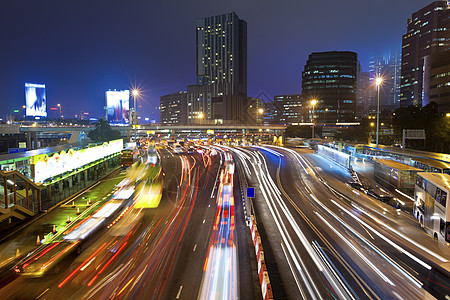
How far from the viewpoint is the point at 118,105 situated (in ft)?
369

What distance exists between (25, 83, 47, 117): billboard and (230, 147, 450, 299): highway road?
329 feet

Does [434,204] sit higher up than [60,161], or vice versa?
[60,161]

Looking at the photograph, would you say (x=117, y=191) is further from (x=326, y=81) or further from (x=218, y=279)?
(x=326, y=81)

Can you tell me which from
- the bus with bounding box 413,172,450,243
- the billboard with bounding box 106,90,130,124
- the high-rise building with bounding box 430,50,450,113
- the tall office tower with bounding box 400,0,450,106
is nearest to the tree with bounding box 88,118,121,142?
the billboard with bounding box 106,90,130,124

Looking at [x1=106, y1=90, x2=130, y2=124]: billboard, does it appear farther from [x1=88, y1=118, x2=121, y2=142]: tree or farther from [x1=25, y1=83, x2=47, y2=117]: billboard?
[x1=25, y1=83, x2=47, y2=117]: billboard

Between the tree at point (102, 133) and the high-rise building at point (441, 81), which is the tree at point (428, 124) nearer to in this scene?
the high-rise building at point (441, 81)

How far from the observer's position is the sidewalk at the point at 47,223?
17156 mm

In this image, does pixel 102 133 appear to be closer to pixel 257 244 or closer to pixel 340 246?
pixel 257 244

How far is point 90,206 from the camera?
88.2ft

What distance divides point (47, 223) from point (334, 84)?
584ft

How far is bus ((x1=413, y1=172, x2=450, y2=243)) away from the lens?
56.3 feet

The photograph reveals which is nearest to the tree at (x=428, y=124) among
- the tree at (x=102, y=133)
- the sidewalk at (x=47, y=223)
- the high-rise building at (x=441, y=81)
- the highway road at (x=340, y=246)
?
the high-rise building at (x=441, y=81)

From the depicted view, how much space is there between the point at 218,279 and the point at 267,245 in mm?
5164

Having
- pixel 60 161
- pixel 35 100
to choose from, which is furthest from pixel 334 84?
pixel 60 161
